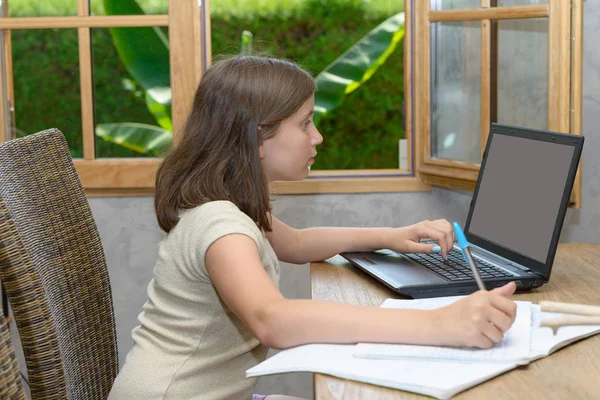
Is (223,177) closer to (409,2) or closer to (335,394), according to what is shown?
(335,394)

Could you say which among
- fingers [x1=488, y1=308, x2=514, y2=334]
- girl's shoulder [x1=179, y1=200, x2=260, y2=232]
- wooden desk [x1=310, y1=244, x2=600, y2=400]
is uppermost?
girl's shoulder [x1=179, y1=200, x2=260, y2=232]

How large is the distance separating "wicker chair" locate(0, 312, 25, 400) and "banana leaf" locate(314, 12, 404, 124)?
252 centimetres

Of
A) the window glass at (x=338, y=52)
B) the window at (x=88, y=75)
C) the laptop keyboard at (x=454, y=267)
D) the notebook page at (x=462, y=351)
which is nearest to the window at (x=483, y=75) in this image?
the laptop keyboard at (x=454, y=267)

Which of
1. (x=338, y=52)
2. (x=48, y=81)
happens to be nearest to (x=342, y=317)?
(x=48, y=81)

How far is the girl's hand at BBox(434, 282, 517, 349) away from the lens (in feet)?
3.21

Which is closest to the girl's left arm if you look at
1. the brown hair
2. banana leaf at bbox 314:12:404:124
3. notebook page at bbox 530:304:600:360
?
the brown hair

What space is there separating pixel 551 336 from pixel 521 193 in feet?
1.70

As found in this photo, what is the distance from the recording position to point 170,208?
1.35 m

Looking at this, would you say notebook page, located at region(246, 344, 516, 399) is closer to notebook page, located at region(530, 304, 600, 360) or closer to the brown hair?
notebook page, located at region(530, 304, 600, 360)

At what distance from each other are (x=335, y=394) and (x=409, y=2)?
2.02m

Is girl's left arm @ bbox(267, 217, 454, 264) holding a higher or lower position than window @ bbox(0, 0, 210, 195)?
lower

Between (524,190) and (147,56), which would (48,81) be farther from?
(524,190)

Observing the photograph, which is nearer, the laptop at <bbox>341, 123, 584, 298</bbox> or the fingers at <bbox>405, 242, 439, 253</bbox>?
the laptop at <bbox>341, 123, 584, 298</bbox>

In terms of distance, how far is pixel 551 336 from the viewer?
41.7 inches
